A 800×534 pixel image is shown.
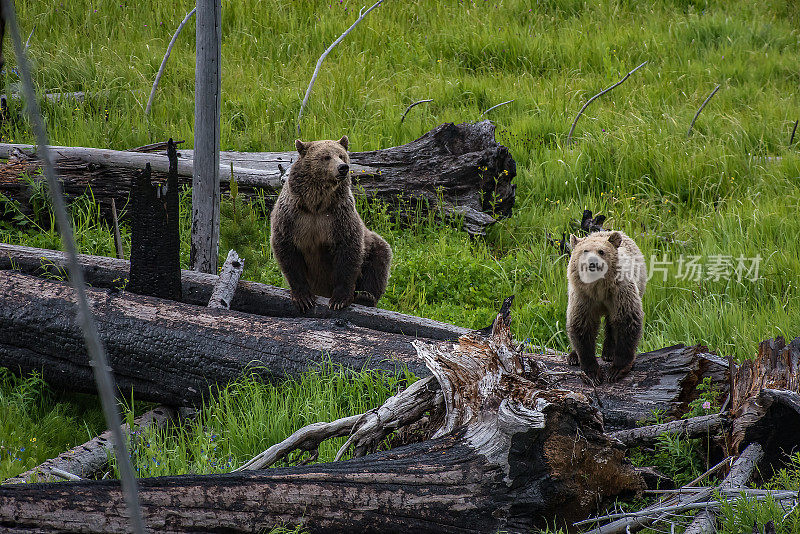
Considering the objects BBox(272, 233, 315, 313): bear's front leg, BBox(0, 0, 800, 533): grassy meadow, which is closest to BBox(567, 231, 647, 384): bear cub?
BBox(0, 0, 800, 533): grassy meadow

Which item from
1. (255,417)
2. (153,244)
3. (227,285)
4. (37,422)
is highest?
(153,244)

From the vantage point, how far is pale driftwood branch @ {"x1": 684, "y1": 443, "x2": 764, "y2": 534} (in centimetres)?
258

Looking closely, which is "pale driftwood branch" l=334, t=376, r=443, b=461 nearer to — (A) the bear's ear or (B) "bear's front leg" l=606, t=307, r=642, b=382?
(B) "bear's front leg" l=606, t=307, r=642, b=382

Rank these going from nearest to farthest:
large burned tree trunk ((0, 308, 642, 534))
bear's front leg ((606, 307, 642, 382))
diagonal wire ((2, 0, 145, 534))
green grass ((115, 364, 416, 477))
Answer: diagonal wire ((2, 0, 145, 534))
large burned tree trunk ((0, 308, 642, 534))
green grass ((115, 364, 416, 477))
bear's front leg ((606, 307, 642, 382))

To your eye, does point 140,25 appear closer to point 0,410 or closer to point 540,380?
point 0,410

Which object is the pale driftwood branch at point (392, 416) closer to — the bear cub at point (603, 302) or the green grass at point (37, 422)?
the bear cub at point (603, 302)

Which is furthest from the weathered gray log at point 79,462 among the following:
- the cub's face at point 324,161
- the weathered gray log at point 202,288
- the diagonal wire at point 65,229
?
the diagonal wire at point 65,229

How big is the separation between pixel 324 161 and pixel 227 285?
109cm

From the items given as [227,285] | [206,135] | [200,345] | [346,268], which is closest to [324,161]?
[346,268]

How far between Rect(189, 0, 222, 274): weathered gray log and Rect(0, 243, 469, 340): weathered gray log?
325 mm

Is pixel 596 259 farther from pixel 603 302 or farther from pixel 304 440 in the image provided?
pixel 304 440

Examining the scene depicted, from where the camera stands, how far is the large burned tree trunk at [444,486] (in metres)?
2.29

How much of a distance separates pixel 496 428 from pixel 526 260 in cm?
364

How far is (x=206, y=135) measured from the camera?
16.9ft
